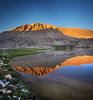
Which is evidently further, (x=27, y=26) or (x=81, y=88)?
(x=27, y=26)

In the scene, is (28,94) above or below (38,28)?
below

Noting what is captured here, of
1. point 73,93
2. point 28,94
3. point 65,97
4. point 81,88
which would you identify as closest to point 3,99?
point 28,94

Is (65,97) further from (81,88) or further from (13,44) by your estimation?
(13,44)

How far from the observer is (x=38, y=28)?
149 metres

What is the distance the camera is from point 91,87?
418 inches

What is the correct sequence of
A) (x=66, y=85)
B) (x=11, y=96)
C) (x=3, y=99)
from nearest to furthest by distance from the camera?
(x=3, y=99) < (x=11, y=96) < (x=66, y=85)

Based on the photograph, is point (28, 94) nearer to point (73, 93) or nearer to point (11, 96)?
point (11, 96)

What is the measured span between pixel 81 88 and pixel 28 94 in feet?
9.08

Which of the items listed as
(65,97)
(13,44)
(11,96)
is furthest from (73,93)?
(13,44)

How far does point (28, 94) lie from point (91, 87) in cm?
331

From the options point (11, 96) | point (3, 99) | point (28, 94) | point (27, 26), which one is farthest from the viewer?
point (27, 26)

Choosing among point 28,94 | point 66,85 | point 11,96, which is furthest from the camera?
point 66,85

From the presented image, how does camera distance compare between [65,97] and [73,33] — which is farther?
[73,33]

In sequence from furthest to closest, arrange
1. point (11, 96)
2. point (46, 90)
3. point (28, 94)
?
point (46, 90) < point (28, 94) < point (11, 96)
